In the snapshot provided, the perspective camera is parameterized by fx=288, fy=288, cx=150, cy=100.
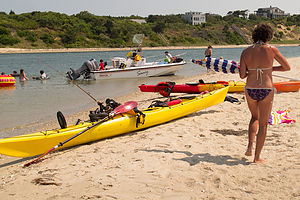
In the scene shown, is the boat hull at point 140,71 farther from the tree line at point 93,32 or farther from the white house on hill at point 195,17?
the white house on hill at point 195,17

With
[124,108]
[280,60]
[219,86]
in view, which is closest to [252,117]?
[280,60]

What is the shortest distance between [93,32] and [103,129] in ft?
214

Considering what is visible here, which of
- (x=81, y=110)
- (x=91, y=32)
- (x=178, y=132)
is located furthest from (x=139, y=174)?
(x=91, y=32)

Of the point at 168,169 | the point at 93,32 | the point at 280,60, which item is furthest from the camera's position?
the point at 93,32

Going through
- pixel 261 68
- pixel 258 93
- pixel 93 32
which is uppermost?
pixel 93 32

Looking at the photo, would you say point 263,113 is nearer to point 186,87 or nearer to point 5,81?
point 186,87

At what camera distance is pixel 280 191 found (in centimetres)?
322

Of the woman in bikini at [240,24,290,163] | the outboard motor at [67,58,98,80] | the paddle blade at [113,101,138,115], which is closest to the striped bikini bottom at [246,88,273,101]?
the woman in bikini at [240,24,290,163]

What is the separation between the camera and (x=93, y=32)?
67.4m

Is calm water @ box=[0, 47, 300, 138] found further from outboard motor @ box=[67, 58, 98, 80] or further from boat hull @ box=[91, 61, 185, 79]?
outboard motor @ box=[67, 58, 98, 80]

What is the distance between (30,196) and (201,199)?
2.11 metres

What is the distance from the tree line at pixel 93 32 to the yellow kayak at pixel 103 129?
54656 millimetres

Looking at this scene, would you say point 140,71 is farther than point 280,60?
Yes

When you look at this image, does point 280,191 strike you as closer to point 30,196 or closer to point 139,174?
point 139,174
